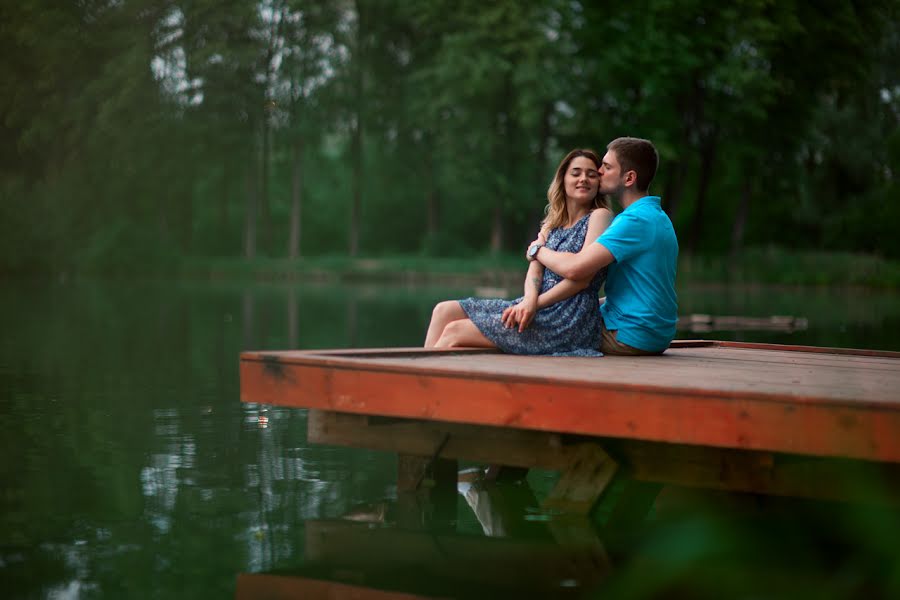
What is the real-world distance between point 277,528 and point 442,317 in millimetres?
1400

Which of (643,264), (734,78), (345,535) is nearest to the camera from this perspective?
(345,535)

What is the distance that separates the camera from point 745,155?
3681cm

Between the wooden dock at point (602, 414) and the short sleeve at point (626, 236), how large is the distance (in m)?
0.48

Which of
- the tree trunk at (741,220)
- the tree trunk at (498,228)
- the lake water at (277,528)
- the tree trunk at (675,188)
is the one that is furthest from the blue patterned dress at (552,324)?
the tree trunk at (498,228)

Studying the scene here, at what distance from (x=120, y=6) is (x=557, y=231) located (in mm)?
36141

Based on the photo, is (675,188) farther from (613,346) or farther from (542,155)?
(613,346)

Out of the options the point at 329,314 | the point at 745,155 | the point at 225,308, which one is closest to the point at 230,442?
the point at 329,314

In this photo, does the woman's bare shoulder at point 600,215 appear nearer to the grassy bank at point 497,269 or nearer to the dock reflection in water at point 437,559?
the dock reflection in water at point 437,559

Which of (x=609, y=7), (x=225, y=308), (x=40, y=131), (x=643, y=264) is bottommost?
(x=225, y=308)

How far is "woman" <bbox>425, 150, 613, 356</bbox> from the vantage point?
204 inches

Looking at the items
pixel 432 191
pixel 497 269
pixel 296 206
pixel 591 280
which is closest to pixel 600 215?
pixel 591 280

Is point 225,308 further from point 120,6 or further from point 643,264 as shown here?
point 120,6

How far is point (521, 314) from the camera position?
16.8 ft

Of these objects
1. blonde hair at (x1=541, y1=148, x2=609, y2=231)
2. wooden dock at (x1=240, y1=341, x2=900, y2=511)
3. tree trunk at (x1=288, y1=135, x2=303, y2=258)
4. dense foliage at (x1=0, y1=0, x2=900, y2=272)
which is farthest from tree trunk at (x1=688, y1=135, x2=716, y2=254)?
wooden dock at (x1=240, y1=341, x2=900, y2=511)
